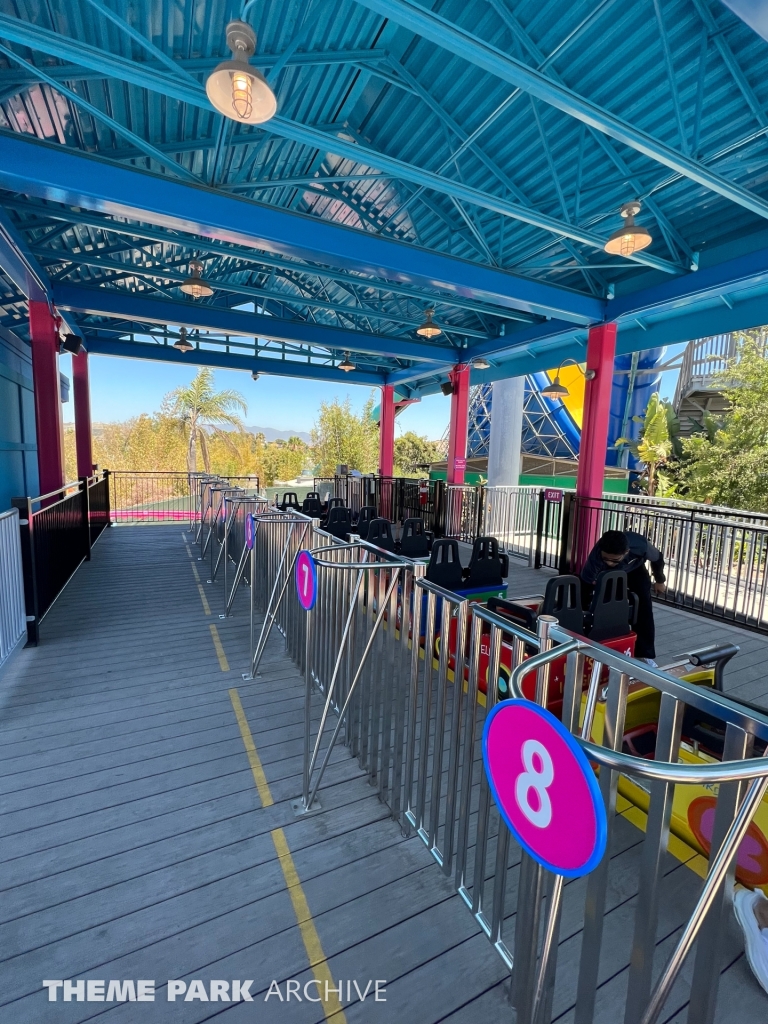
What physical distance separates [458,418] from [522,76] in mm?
9481

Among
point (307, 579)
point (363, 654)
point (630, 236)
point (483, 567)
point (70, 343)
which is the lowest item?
point (483, 567)

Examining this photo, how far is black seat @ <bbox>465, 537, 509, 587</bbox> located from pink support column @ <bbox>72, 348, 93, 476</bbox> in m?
10.4

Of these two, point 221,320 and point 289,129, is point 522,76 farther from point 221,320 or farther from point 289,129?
point 221,320

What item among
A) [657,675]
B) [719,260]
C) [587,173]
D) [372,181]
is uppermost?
[372,181]

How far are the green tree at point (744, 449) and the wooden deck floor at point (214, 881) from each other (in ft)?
42.4

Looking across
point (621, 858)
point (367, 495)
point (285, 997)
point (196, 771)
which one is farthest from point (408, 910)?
point (367, 495)

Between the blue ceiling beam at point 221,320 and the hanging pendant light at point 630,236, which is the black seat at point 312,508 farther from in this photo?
the hanging pendant light at point 630,236

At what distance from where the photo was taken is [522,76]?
348cm

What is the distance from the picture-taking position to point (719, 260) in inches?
262

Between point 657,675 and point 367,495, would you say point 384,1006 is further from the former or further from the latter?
point 367,495

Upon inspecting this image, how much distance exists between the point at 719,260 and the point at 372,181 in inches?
201

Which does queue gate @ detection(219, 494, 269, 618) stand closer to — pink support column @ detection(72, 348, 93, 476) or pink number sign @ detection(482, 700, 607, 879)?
pink number sign @ detection(482, 700, 607, 879)

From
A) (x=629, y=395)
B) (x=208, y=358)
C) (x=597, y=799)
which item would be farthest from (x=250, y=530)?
(x=629, y=395)

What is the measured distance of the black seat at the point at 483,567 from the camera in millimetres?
5164
